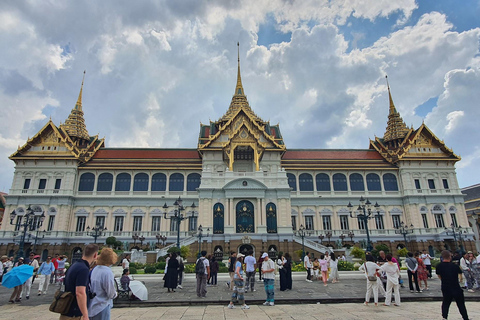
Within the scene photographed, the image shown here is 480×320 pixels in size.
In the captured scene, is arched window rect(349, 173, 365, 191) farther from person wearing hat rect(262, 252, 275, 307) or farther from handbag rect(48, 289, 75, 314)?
handbag rect(48, 289, 75, 314)

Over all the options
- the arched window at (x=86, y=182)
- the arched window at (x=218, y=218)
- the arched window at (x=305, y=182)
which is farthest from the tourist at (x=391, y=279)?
the arched window at (x=86, y=182)

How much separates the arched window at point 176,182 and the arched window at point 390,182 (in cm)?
2626

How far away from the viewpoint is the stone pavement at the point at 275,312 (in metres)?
8.09

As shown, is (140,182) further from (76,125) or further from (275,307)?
(275,307)

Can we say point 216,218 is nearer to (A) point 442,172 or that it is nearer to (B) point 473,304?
(B) point 473,304

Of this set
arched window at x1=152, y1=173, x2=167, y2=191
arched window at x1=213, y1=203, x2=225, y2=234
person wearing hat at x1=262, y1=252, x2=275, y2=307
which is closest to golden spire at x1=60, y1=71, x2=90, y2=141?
arched window at x1=152, y1=173, x2=167, y2=191

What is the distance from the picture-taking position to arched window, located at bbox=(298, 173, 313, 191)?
39719 millimetres

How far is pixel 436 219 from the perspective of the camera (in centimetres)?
3791

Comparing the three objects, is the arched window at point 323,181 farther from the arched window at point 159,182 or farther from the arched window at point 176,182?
the arched window at point 159,182

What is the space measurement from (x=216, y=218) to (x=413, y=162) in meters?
27.1

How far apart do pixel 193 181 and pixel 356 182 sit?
69.3ft

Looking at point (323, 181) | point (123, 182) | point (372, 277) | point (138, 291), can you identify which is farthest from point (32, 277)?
point (323, 181)

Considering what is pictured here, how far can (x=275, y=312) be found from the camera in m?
8.85

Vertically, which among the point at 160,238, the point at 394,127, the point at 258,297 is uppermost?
the point at 394,127
